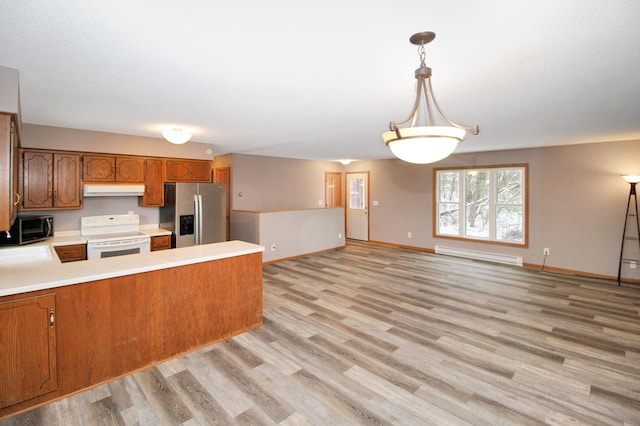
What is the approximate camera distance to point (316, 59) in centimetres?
204

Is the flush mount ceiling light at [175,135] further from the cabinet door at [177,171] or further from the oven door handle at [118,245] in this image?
the oven door handle at [118,245]

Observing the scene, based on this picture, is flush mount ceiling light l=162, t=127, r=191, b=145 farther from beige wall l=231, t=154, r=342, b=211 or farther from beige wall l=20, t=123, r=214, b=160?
beige wall l=231, t=154, r=342, b=211

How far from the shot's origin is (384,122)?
3.85 metres

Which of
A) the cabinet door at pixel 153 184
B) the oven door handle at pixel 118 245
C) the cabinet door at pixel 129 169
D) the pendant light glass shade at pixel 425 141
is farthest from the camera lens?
the cabinet door at pixel 153 184

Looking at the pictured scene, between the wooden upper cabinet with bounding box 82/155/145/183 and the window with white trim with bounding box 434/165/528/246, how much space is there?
→ 20.1 ft

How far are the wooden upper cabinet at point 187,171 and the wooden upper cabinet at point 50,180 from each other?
1.20 metres

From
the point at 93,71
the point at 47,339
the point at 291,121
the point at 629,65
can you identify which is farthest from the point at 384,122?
the point at 47,339

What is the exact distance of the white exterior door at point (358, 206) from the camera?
349 inches

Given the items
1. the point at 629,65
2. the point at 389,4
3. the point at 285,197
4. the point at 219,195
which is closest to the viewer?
the point at 389,4

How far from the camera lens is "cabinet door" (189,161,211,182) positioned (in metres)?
5.33

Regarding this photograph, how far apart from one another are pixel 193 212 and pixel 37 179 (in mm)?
1952

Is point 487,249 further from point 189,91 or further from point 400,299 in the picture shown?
point 189,91

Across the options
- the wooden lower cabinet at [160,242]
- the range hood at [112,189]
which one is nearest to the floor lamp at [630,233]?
the wooden lower cabinet at [160,242]

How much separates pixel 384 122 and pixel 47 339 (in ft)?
12.3
